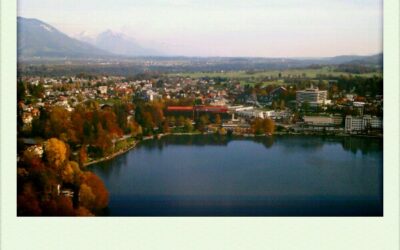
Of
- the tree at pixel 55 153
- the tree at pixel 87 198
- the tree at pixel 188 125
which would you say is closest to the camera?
the tree at pixel 87 198

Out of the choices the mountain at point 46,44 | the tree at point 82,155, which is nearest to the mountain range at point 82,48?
the mountain at point 46,44

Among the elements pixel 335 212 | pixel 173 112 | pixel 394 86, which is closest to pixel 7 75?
pixel 173 112

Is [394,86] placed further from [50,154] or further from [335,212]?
[50,154]

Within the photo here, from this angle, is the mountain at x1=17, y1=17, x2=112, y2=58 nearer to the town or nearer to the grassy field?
the town

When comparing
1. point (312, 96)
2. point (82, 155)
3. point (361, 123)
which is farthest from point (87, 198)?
point (361, 123)

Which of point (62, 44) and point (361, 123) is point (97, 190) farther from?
point (361, 123)

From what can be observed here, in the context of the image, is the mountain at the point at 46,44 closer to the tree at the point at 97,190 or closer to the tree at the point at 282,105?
the tree at the point at 97,190
